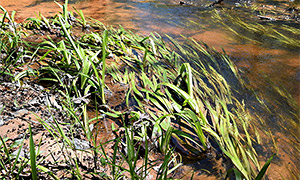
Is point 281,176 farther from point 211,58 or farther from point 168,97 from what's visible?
point 211,58

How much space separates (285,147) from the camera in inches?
68.5

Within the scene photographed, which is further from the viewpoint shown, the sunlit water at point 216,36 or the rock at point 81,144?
the sunlit water at point 216,36

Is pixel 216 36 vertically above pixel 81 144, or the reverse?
pixel 216 36

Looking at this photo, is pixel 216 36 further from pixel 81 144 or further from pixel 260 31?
pixel 81 144

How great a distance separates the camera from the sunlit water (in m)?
1.80

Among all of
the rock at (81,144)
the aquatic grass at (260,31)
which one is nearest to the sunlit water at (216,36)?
the aquatic grass at (260,31)

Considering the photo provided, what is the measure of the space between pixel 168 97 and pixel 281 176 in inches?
43.3

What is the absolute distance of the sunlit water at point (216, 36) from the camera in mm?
1798

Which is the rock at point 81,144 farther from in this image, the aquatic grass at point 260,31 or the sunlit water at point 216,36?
the aquatic grass at point 260,31

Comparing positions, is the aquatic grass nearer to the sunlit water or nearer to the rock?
the sunlit water

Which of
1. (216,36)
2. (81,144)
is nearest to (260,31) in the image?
(216,36)

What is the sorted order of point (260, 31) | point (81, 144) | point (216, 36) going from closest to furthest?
point (81, 144) → point (216, 36) → point (260, 31)

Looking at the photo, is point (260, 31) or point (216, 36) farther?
point (260, 31)

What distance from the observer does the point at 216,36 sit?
12.4ft
